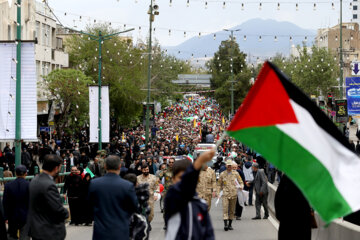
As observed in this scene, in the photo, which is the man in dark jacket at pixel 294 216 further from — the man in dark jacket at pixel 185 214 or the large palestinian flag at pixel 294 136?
the man in dark jacket at pixel 185 214

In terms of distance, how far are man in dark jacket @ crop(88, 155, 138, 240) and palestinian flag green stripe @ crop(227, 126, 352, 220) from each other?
2.43 meters

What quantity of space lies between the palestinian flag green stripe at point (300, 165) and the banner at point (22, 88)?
1304 cm

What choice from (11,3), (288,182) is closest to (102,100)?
(11,3)

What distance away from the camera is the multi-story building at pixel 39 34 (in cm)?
4484

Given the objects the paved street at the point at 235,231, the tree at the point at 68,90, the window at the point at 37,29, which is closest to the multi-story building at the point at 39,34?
the window at the point at 37,29

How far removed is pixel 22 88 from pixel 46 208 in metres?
10.8

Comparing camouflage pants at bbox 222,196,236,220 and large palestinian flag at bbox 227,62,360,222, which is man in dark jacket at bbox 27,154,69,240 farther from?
camouflage pants at bbox 222,196,236,220

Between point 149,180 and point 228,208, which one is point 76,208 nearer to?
point 228,208

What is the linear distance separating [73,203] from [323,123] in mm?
12784

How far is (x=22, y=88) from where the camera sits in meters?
19.4

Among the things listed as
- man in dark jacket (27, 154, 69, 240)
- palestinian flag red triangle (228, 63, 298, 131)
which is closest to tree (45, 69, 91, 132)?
man in dark jacket (27, 154, 69, 240)

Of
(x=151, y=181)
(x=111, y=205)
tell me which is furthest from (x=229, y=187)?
(x=111, y=205)

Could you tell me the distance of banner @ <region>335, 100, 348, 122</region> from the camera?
150 ft

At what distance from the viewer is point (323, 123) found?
6781 millimetres
